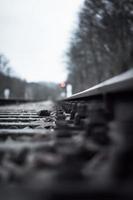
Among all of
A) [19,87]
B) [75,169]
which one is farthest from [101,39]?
Answer: [19,87]

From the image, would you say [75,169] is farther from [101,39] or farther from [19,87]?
[19,87]

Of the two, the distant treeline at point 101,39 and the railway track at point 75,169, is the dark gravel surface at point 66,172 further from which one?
the distant treeline at point 101,39

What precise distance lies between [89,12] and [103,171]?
31090 millimetres

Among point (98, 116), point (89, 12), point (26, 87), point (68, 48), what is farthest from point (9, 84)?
point (98, 116)

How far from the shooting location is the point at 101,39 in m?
30.4

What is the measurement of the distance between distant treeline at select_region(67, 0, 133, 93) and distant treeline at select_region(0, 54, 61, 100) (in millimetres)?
12005

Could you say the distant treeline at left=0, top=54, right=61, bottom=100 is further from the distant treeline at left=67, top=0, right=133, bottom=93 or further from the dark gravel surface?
the dark gravel surface

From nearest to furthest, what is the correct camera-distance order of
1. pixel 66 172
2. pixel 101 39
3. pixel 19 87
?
pixel 66 172 → pixel 101 39 → pixel 19 87

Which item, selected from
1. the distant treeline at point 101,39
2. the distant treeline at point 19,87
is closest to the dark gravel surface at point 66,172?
the distant treeline at point 101,39

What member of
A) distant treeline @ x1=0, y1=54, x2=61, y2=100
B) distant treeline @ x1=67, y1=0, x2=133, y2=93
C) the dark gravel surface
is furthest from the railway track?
distant treeline @ x1=0, y1=54, x2=61, y2=100

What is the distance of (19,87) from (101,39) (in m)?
55.6

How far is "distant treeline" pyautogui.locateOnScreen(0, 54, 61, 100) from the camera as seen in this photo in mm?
70562

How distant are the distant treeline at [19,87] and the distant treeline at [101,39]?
39.4ft

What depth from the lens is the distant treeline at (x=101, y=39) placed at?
81.3 ft
